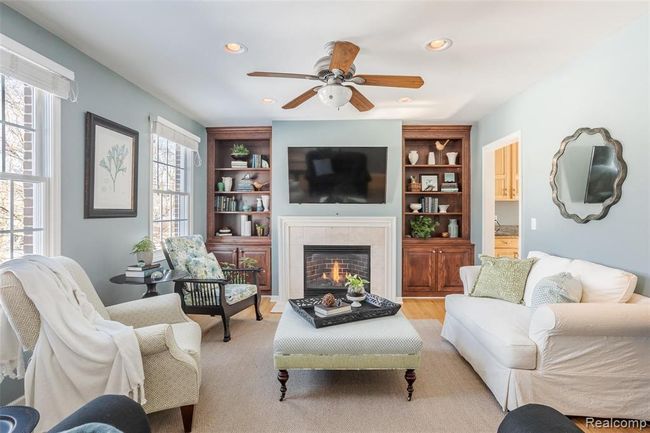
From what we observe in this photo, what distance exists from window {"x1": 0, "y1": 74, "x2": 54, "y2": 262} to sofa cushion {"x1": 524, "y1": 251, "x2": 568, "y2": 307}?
381 centimetres

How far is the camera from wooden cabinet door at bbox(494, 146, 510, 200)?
5.36m

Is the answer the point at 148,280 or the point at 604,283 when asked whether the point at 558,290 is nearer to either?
the point at 604,283

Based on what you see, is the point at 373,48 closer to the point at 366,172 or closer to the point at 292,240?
the point at 366,172

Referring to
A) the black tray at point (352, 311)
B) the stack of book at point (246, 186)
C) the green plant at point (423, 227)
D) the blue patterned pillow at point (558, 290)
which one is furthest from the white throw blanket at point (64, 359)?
the green plant at point (423, 227)

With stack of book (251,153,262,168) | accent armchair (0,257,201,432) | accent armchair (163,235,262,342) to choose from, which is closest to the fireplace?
accent armchair (163,235,262,342)

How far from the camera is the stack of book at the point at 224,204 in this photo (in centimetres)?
526

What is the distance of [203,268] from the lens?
12.3 feet

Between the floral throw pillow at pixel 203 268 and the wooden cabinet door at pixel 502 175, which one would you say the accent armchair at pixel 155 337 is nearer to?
the floral throw pillow at pixel 203 268

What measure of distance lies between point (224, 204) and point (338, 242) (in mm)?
1936

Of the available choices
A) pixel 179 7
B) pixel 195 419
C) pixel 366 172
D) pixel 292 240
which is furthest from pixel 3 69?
pixel 366 172

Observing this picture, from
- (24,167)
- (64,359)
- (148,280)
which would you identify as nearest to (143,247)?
(148,280)

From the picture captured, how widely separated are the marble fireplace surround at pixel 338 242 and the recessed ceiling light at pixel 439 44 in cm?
249

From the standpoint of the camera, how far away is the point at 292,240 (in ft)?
15.7

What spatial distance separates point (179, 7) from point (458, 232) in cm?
454
